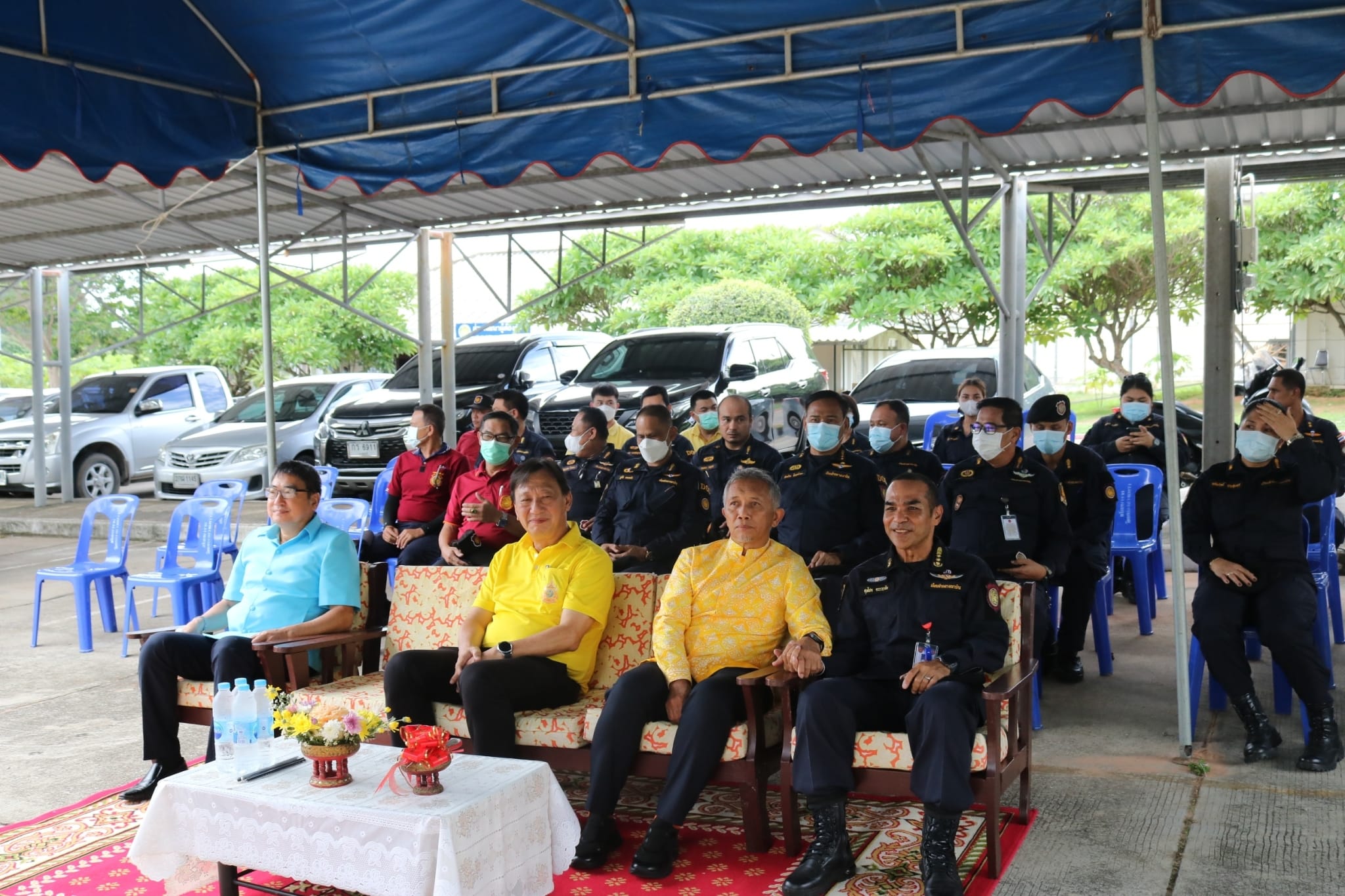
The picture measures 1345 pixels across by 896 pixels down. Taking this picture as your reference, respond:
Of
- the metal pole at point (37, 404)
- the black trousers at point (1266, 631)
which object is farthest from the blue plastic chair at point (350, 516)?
the metal pole at point (37, 404)

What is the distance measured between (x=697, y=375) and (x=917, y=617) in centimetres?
799

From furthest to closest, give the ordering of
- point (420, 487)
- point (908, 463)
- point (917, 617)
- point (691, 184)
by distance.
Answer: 1. point (691, 184)
2. point (420, 487)
3. point (908, 463)
4. point (917, 617)

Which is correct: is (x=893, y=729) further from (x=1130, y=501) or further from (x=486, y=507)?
(x=1130, y=501)

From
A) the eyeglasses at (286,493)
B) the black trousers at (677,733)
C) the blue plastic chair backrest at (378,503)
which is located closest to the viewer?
the black trousers at (677,733)

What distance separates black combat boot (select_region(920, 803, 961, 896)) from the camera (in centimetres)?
361

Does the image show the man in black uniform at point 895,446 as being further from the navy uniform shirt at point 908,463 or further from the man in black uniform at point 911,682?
the man in black uniform at point 911,682

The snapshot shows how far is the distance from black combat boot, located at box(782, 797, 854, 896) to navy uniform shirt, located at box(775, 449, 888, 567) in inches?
74.3

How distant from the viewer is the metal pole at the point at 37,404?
47.4 feet

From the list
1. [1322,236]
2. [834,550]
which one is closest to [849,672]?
[834,550]

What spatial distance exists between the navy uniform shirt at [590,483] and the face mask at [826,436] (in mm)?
1424

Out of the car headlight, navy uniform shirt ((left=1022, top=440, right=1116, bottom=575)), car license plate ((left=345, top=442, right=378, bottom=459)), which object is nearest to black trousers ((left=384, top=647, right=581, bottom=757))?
navy uniform shirt ((left=1022, top=440, right=1116, bottom=575))

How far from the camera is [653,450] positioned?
6363 mm

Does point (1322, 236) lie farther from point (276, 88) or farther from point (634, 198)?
point (276, 88)

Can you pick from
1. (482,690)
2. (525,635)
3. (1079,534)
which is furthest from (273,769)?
(1079,534)
